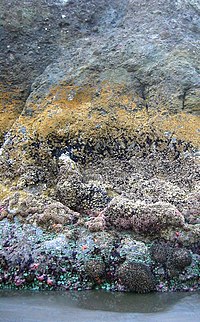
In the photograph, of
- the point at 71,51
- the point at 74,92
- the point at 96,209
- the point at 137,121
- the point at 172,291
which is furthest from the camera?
the point at 71,51

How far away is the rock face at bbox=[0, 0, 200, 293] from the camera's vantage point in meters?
11.0

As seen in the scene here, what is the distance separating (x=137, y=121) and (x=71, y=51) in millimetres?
6596

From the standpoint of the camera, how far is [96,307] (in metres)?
9.17

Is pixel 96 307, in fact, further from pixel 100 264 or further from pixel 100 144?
pixel 100 144

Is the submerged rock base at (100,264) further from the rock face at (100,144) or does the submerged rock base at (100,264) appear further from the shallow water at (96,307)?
the shallow water at (96,307)

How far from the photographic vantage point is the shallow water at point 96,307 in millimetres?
8445

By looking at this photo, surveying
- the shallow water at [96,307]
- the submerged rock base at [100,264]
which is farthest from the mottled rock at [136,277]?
the shallow water at [96,307]

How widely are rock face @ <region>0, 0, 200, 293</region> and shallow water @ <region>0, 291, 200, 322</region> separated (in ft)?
1.71

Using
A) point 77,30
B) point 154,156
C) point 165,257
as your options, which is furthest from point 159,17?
point 165,257

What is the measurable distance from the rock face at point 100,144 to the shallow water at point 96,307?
52 cm

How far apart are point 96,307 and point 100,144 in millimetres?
7412

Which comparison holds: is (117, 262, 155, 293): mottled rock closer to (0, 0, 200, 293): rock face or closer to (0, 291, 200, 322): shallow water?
(0, 0, 200, 293): rock face

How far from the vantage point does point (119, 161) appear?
49.3 feet

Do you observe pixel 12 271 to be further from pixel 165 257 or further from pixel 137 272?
pixel 165 257
